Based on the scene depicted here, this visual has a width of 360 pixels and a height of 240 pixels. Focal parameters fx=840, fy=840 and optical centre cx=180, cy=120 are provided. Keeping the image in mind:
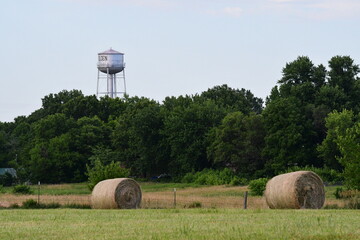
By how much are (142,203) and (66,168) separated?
62.9 meters

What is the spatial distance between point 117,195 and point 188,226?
17.4 metres

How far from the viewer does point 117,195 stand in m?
41.1

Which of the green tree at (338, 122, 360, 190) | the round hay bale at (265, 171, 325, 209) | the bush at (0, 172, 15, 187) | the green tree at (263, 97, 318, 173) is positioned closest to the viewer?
the round hay bale at (265, 171, 325, 209)

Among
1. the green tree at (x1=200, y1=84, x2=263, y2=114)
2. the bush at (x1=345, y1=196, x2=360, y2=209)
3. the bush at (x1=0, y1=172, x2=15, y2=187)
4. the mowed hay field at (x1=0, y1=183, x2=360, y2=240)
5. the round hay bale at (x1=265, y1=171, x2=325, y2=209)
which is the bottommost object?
the mowed hay field at (x1=0, y1=183, x2=360, y2=240)

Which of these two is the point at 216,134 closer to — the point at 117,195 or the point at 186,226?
the point at 117,195

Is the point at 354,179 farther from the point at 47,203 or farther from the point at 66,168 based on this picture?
the point at 66,168

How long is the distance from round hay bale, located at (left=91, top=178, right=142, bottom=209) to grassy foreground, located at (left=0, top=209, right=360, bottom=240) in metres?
10.3

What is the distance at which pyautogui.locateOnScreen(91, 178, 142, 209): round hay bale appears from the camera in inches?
1619

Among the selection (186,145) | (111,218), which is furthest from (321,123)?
(111,218)

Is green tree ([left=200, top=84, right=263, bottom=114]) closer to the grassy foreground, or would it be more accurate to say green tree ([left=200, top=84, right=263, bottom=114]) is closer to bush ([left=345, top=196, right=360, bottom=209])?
bush ([left=345, top=196, right=360, bottom=209])

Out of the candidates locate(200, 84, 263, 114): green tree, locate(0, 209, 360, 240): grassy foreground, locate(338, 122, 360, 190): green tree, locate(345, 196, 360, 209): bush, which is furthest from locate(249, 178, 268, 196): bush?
locate(200, 84, 263, 114): green tree

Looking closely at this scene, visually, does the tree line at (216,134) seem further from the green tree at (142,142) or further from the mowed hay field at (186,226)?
the mowed hay field at (186,226)

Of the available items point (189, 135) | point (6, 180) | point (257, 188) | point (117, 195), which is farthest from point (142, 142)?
point (117, 195)

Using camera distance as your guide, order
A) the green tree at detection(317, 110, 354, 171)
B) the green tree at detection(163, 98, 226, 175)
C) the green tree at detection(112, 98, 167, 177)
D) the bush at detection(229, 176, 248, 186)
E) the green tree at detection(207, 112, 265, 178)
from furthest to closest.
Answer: the green tree at detection(112, 98, 167, 177), the green tree at detection(163, 98, 226, 175), the green tree at detection(207, 112, 265, 178), the bush at detection(229, 176, 248, 186), the green tree at detection(317, 110, 354, 171)
